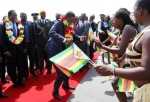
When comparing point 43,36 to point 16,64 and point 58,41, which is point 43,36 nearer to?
point 16,64

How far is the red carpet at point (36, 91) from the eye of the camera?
7888 millimetres

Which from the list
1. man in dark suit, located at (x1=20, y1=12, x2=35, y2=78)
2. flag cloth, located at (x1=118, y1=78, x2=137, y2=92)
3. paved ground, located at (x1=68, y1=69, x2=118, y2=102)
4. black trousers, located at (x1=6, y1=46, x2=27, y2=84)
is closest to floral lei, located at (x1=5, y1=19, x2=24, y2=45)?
black trousers, located at (x1=6, y1=46, x2=27, y2=84)

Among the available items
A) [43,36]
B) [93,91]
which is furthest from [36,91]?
[43,36]

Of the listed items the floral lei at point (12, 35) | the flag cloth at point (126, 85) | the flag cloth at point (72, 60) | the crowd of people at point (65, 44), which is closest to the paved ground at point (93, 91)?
the crowd of people at point (65, 44)

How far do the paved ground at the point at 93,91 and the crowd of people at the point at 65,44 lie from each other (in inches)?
15.1

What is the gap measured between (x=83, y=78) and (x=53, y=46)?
8.95 feet

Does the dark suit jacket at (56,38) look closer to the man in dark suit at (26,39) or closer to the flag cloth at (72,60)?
the man in dark suit at (26,39)

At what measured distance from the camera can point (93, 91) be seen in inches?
336

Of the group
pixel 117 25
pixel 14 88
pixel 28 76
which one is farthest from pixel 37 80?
pixel 117 25

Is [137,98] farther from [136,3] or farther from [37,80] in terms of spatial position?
[37,80]

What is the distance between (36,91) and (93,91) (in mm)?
1312

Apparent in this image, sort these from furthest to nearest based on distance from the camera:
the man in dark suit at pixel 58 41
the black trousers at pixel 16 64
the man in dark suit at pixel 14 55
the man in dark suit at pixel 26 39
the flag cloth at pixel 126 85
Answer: the man in dark suit at pixel 26 39 < the black trousers at pixel 16 64 < the man in dark suit at pixel 14 55 < the man in dark suit at pixel 58 41 < the flag cloth at pixel 126 85

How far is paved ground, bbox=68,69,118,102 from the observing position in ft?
25.3

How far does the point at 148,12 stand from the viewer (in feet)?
9.09
